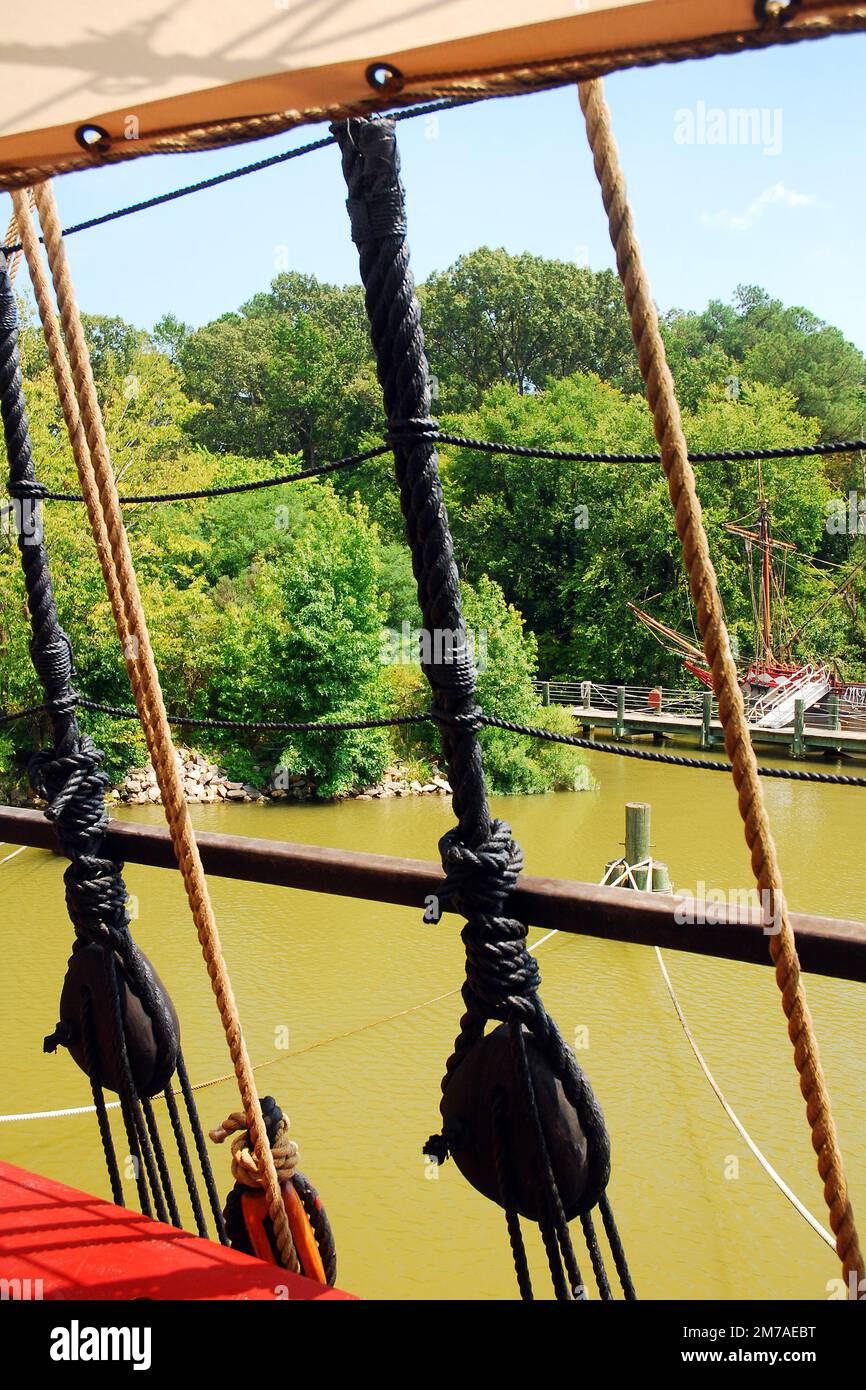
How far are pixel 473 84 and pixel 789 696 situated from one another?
49.6ft

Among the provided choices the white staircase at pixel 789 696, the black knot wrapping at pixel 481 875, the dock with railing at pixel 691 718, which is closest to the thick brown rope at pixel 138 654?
the black knot wrapping at pixel 481 875

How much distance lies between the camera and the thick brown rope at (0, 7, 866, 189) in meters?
0.66

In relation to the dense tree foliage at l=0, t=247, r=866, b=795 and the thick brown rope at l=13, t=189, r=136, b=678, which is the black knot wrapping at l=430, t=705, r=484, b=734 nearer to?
the thick brown rope at l=13, t=189, r=136, b=678

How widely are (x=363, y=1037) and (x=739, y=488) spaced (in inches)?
538

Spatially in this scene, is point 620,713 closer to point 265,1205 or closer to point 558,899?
point 265,1205

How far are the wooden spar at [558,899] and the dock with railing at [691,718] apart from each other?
12303mm

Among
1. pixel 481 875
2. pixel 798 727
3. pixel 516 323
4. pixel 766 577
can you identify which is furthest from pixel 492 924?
pixel 516 323

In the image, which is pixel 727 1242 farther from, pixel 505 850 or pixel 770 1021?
pixel 505 850

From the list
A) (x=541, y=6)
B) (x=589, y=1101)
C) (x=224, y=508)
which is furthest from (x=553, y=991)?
(x=224, y=508)

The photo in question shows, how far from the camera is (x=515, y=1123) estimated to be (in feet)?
3.30

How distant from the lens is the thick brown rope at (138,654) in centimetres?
111

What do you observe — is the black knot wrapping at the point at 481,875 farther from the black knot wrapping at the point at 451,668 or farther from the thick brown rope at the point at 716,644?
the thick brown rope at the point at 716,644

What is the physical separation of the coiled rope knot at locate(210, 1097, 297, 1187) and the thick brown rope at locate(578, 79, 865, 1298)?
0.53 metres

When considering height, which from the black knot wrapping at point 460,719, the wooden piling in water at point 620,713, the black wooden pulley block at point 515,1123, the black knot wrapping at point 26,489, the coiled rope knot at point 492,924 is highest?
the black knot wrapping at point 26,489
